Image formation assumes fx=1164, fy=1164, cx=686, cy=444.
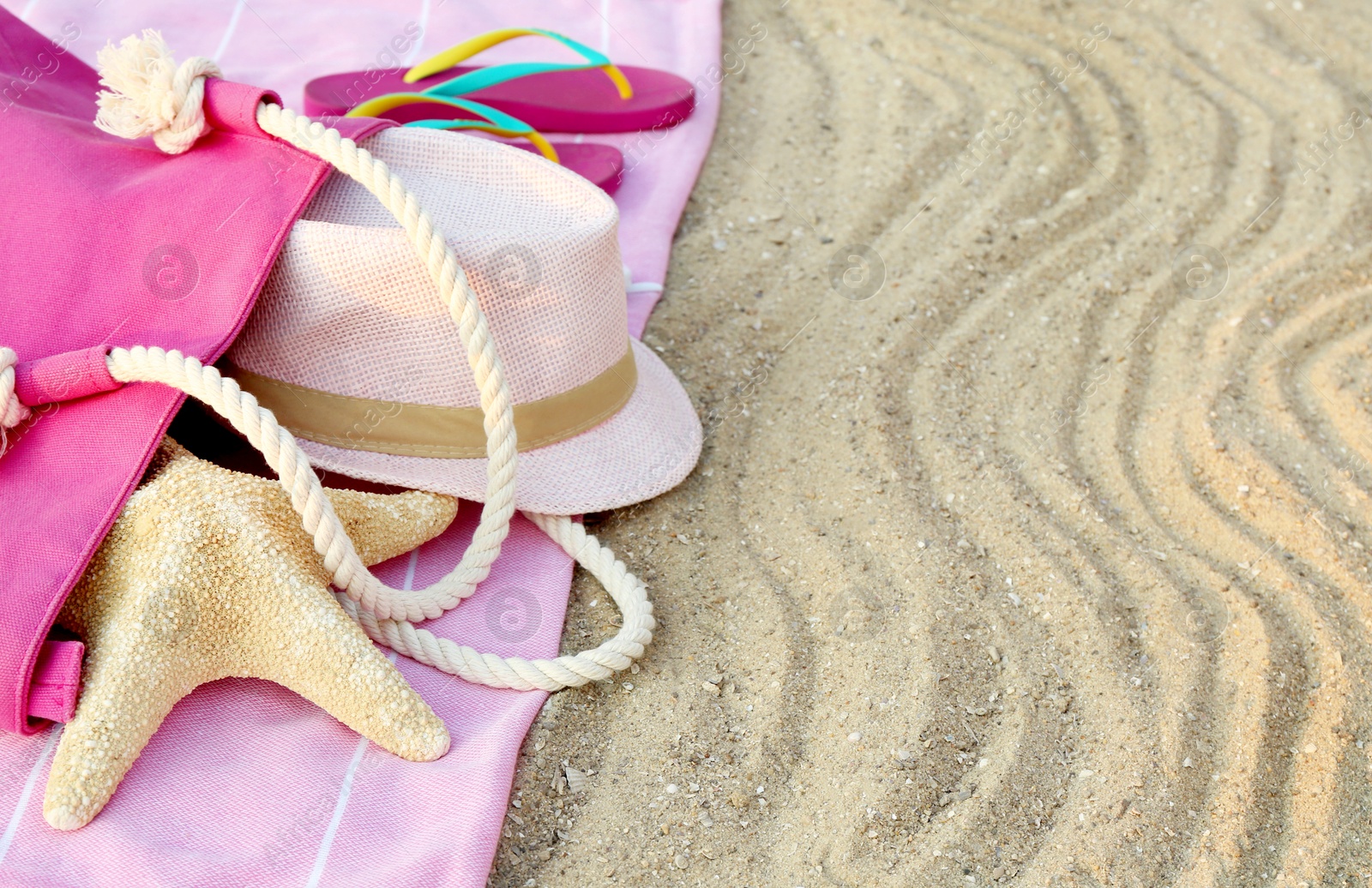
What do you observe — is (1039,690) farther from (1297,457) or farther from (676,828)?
(1297,457)

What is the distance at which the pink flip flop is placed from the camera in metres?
2.08

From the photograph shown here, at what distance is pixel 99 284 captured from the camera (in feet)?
4.13

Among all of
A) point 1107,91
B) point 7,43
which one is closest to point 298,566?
point 7,43

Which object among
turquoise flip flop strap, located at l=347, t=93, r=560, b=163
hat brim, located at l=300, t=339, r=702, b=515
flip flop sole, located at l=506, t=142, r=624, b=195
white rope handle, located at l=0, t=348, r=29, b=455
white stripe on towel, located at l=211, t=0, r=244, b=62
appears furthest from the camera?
white stripe on towel, located at l=211, t=0, r=244, b=62

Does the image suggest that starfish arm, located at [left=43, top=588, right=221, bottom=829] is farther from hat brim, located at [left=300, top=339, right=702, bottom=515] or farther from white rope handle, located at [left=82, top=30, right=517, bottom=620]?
hat brim, located at [left=300, top=339, right=702, bottom=515]

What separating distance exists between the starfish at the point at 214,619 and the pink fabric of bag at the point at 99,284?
5 centimetres

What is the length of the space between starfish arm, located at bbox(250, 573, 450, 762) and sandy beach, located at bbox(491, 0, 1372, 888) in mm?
144

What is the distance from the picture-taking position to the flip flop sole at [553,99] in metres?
2.11

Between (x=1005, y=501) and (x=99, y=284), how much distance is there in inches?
43.5

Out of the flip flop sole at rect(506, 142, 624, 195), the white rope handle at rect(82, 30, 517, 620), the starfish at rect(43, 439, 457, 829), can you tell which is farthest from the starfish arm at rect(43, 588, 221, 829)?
the flip flop sole at rect(506, 142, 624, 195)

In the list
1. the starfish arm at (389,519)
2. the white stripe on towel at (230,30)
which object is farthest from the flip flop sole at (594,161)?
the starfish arm at (389,519)

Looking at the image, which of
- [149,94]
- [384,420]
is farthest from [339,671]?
[149,94]

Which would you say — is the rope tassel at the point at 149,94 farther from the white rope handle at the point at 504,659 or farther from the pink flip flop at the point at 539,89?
the pink flip flop at the point at 539,89

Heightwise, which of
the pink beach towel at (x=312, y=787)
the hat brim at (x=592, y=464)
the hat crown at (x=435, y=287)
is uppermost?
the hat crown at (x=435, y=287)
